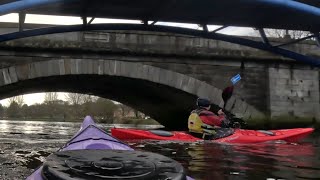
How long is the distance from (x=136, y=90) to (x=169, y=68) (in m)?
3.33

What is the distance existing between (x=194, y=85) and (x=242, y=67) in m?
2.23

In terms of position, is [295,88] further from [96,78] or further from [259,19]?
[259,19]

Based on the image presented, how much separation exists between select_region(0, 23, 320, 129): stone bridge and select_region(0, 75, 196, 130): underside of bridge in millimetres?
75

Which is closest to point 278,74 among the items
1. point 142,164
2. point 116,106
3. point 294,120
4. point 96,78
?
point 294,120

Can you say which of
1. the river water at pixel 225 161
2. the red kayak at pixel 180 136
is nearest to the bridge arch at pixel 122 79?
the red kayak at pixel 180 136

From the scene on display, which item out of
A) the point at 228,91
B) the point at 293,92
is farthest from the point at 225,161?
the point at 293,92

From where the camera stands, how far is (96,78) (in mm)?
15820

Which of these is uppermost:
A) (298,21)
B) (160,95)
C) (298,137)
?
(298,21)

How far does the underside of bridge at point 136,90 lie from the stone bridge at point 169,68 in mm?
75

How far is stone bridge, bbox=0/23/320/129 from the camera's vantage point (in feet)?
46.8

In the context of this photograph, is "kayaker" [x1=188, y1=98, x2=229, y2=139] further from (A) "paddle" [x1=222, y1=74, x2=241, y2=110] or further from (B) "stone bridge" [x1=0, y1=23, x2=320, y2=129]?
(B) "stone bridge" [x1=0, y1=23, x2=320, y2=129]

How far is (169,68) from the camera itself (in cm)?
1583

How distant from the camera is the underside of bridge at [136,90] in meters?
15.8

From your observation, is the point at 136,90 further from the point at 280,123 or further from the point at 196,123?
the point at 196,123
